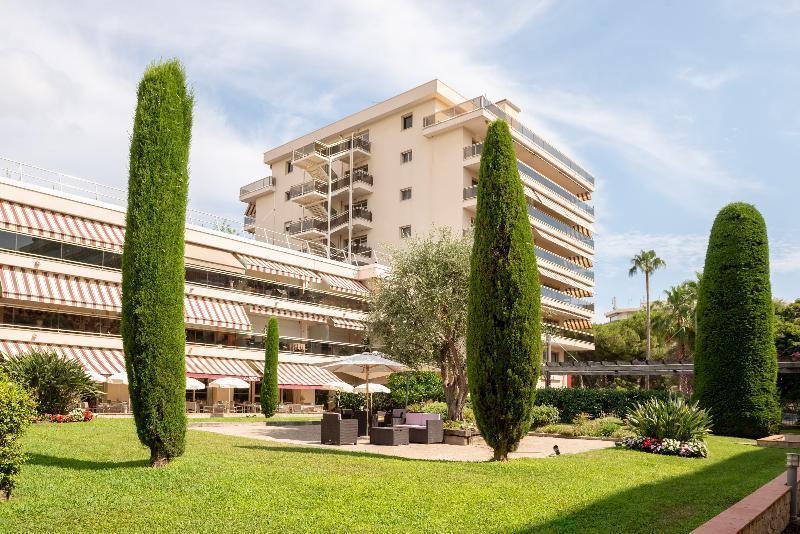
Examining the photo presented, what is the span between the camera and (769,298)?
2314 cm

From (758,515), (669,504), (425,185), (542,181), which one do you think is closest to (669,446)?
(669,504)

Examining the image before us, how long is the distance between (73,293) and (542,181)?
3565 centimetres

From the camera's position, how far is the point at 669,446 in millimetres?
16359

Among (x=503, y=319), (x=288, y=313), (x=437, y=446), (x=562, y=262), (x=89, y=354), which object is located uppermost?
(x=562, y=262)

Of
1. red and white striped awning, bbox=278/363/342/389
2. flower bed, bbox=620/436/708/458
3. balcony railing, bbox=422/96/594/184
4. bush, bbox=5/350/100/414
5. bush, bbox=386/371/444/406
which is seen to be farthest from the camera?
balcony railing, bbox=422/96/594/184

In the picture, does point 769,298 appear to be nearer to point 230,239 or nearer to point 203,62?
point 203,62

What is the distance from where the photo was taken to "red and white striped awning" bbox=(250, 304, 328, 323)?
4218 cm

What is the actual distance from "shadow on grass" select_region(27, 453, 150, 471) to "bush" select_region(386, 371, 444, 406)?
22.9 meters

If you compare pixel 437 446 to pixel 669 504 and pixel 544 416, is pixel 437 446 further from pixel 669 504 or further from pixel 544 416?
pixel 669 504

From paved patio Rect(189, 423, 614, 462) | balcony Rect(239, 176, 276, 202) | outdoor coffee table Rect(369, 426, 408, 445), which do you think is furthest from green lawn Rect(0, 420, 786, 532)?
balcony Rect(239, 176, 276, 202)

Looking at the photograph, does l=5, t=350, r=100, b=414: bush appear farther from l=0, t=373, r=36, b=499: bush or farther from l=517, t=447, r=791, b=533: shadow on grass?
l=517, t=447, r=791, b=533: shadow on grass

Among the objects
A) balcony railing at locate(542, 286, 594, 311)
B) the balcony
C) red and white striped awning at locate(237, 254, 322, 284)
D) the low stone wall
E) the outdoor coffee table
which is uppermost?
the balcony

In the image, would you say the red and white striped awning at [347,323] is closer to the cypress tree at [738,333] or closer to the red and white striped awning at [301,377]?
the red and white striped awning at [301,377]

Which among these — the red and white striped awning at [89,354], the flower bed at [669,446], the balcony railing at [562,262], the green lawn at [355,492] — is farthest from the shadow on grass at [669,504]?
the balcony railing at [562,262]
